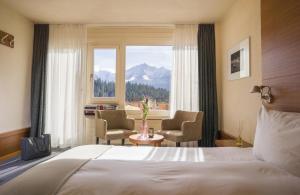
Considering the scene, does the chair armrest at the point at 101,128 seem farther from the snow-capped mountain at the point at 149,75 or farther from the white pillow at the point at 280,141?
the white pillow at the point at 280,141

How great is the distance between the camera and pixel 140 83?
210 inches

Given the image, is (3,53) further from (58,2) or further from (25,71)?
(58,2)

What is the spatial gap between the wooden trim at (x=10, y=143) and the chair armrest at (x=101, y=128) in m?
1.56

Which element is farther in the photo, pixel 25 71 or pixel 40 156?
pixel 25 71

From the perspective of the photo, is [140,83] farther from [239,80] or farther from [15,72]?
[15,72]

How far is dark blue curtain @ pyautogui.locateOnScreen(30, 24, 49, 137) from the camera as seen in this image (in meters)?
4.82

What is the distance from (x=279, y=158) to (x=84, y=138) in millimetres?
4180

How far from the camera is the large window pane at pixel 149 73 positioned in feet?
17.3

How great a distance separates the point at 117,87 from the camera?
5191mm

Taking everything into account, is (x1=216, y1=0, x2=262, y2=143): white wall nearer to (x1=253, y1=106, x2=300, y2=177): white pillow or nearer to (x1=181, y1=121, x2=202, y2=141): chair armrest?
(x1=181, y1=121, x2=202, y2=141): chair armrest

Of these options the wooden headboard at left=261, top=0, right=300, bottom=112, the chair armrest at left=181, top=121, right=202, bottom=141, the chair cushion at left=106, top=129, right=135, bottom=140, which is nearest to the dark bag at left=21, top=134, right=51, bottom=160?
the chair cushion at left=106, top=129, right=135, bottom=140

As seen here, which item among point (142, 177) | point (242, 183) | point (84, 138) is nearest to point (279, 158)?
point (242, 183)

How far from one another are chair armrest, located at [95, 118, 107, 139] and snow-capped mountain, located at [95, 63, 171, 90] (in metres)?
1.36

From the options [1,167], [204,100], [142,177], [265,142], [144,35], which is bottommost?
[1,167]
